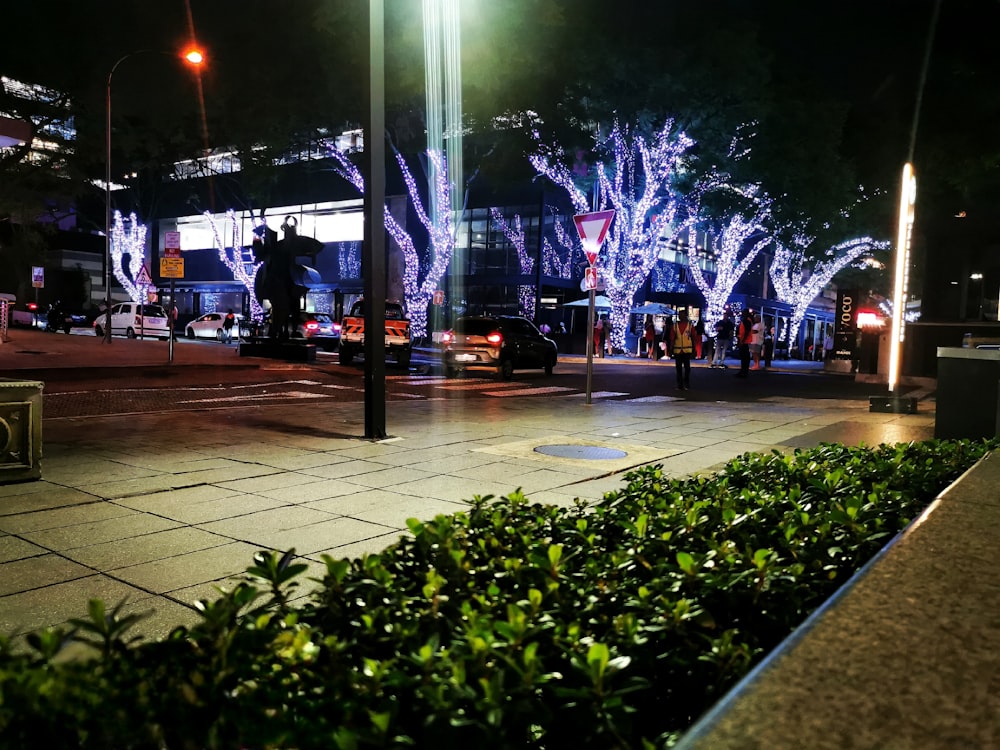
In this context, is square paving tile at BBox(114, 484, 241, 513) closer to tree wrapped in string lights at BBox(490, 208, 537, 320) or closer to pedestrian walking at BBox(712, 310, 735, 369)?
pedestrian walking at BBox(712, 310, 735, 369)

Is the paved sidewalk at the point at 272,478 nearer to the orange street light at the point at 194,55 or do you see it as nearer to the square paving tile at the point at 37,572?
the square paving tile at the point at 37,572

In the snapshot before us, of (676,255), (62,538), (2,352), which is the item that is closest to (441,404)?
(62,538)

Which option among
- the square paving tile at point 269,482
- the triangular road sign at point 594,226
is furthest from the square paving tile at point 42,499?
the triangular road sign at point 594,226

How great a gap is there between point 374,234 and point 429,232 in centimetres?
2542

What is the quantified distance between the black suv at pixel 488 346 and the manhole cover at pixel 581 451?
12.2 metres

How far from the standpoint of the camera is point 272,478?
23.7 ft

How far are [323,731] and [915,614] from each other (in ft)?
4.83

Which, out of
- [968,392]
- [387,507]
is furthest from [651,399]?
[387,507]

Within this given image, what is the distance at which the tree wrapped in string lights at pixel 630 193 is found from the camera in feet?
107

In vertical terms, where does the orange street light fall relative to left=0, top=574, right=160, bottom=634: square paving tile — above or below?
above

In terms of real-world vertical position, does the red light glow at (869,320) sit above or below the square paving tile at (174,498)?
above

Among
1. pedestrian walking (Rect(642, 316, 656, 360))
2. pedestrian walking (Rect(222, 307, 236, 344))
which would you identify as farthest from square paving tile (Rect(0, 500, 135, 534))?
pedestrian walking (Rect(222, 307, 236, 344))

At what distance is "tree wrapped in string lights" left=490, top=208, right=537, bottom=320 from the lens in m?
42.4

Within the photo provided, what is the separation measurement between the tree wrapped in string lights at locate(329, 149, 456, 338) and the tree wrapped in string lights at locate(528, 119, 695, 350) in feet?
12.9
